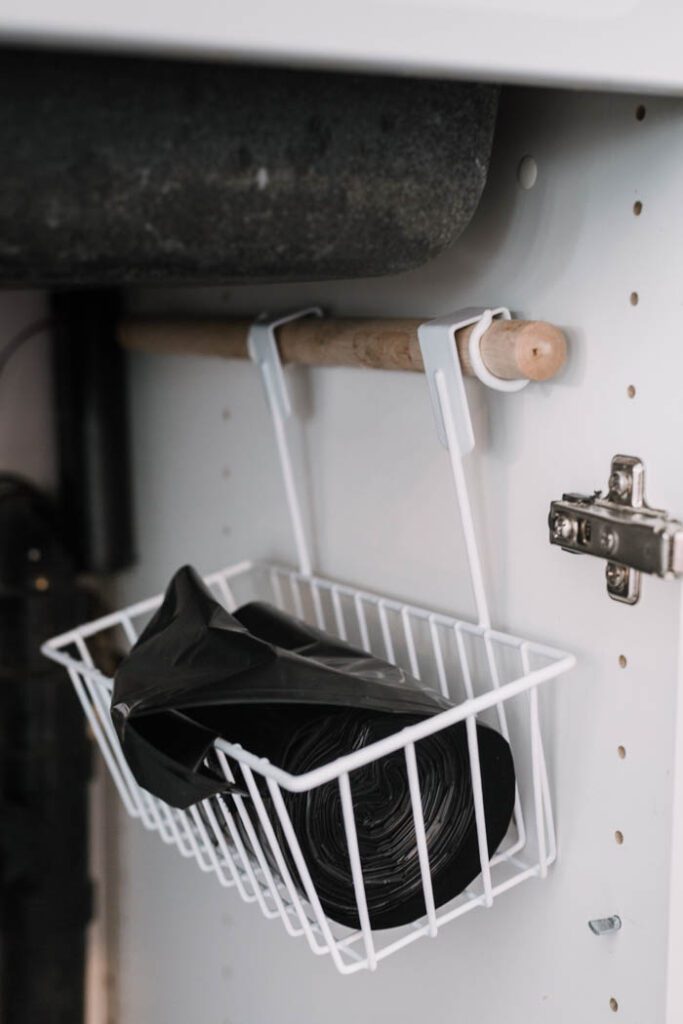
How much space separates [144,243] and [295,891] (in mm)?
352

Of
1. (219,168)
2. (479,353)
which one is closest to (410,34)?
(219,168)

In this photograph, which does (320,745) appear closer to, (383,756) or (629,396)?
(383,756)

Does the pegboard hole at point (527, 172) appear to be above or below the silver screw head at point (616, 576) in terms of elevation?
above

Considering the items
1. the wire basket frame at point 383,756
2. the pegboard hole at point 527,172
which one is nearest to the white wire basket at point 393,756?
the wire basket frame at point 383,756

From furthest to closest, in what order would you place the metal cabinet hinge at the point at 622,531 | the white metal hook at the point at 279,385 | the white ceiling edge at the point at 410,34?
the white metal hook at the point at 279,385, the metal cabinet hinge at the point at 622,531, the white ceiling edge at the point at 410,34

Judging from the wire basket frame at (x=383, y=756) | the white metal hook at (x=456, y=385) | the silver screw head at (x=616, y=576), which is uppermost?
the white metal hook at (x=456, y=385)

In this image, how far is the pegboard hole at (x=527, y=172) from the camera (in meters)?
0.63

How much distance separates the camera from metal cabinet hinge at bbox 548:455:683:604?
520 millimetres

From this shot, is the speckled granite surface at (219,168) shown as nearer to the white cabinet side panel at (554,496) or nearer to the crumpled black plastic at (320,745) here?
the white cabinet side panel at (554,496)

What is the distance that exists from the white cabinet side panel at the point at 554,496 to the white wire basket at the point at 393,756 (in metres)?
0.02

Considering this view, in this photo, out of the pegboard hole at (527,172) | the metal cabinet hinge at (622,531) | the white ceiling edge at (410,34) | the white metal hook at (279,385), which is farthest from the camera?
the white metal hook at (279,385)

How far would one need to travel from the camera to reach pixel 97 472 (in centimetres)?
119

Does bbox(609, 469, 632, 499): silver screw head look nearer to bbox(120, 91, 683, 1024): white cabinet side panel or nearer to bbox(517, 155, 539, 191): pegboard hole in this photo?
bbox(120, 91, 683, 1024): white cabinet side panel

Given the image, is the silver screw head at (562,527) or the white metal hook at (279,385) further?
the white metal hook at (279,385)
